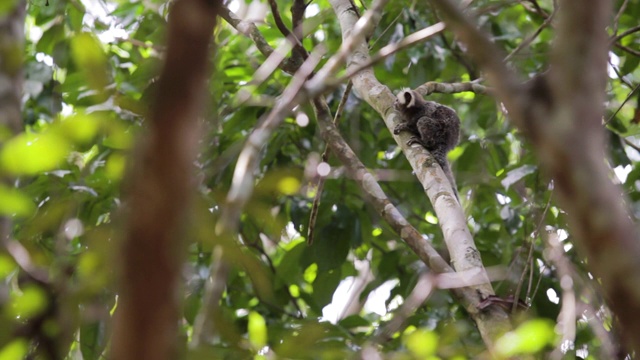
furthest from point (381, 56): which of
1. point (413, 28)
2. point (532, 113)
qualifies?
point (413, 28)

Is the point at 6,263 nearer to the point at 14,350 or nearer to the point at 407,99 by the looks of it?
the point at 14,350

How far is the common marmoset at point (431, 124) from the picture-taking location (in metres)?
4.96

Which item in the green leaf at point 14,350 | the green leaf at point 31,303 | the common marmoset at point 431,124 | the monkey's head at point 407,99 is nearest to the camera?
the green leaf at point 14,350

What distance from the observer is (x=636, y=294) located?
0.98m

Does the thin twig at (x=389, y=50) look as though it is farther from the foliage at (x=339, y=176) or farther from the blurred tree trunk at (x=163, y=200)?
the foliage at (x=339, y=176)

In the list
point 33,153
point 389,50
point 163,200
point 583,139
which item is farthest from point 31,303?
point 583,139

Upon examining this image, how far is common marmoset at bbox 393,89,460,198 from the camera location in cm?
496

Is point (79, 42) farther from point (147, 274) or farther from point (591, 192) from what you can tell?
point (591, 192)

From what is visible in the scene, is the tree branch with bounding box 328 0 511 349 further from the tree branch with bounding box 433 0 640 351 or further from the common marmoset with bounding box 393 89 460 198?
the tree branch with bounding box 433 0 640 351

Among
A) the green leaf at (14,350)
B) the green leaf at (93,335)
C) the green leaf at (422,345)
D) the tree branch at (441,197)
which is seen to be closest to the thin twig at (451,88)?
the tree branch at (441,197)

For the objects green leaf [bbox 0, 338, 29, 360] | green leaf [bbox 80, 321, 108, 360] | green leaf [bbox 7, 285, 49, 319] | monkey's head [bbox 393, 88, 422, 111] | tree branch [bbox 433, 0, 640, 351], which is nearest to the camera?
tree branch [bbox 433, 0, 640, 351]

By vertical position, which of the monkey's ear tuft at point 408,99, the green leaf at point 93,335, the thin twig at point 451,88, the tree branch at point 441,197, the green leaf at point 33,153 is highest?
the green leaf at point 33,153

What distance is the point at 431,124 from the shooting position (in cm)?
571

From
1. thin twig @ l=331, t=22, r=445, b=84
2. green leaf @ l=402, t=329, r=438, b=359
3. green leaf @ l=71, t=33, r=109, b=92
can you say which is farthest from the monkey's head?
green leaf @ l=71, t=33, r=109, b=92
